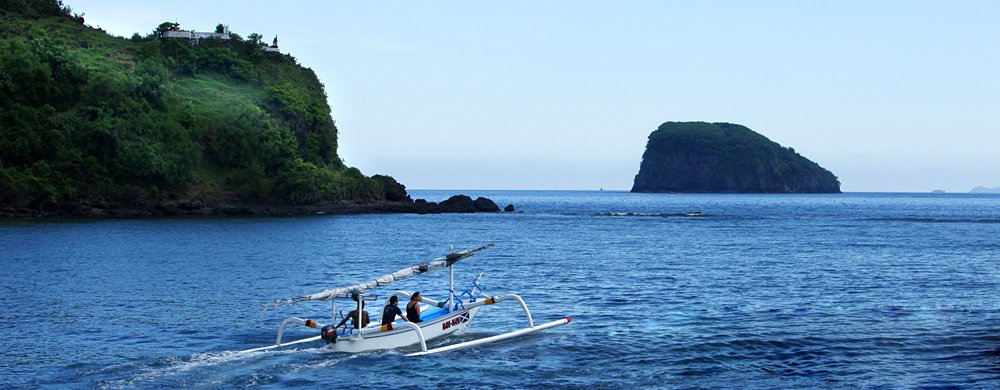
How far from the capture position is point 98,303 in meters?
38.3

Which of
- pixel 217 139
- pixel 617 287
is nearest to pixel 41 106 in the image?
pixel 217 139

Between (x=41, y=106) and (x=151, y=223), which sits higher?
(x=41, y=106)

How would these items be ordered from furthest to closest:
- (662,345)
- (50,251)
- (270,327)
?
(50,251), (270,327), (662,345)

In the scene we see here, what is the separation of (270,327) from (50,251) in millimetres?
36331

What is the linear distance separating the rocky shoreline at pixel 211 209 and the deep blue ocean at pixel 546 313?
25.6 metres

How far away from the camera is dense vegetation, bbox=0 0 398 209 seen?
10750 cm

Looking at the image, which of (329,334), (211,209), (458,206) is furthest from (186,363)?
(458,206)

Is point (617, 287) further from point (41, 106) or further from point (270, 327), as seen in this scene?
point (41, 106)

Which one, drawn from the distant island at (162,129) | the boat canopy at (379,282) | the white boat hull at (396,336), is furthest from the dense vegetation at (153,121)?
the white boat hull at (396,336)

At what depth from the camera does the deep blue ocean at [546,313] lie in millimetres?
25234

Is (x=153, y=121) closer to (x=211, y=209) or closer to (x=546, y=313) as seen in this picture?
(x=211, y=209)

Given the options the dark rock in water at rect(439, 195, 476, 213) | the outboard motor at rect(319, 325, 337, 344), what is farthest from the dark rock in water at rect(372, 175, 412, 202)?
the outboard motor at rect(319, 325, 337, 344)

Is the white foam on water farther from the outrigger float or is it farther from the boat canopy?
the boat canopy

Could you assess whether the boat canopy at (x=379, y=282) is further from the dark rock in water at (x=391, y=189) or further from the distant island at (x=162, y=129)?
the dark rock in water at (x=391, y=189)
